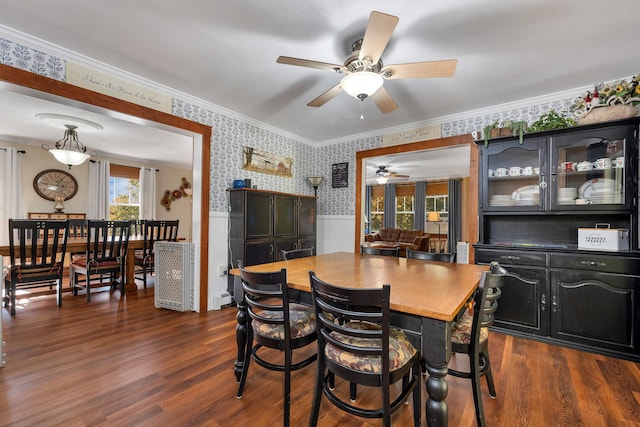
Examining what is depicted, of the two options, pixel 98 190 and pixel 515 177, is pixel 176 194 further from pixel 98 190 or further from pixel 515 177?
pixel 515 177

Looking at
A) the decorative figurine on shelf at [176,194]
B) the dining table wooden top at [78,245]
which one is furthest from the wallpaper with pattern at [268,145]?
the decorative figurine on shelf at [176,194]

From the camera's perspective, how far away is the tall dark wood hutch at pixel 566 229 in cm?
247

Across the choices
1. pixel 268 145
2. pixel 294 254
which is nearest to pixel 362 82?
pixel 294 254

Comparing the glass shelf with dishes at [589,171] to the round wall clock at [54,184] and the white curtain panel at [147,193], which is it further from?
the round wall clock at [54,184]

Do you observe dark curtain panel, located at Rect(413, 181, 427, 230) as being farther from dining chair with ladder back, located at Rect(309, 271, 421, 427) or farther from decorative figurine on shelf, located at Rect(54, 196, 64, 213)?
decorative figurine on shelf, located at Rect(54, 196, 64, 213)

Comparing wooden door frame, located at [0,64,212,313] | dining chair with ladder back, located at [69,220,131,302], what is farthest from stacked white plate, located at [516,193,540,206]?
dining chair with ladder back, located at [69,220,131,302]

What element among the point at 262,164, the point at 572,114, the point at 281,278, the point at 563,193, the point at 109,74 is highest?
the point at 109,74

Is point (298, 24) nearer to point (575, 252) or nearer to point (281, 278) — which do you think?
point (281, 278)

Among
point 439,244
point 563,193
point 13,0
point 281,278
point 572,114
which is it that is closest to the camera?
point 281,278

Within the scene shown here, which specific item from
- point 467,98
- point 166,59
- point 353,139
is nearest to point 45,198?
point 166,59

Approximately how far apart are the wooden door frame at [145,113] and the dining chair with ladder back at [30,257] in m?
1.76

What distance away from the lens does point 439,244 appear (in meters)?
9.12

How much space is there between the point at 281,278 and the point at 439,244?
8.57 metres

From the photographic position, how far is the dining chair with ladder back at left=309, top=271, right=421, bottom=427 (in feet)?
4.03
